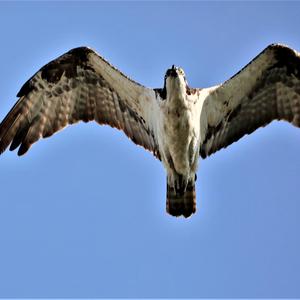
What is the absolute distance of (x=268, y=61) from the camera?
414 inches

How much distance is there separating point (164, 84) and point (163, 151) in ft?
3.89

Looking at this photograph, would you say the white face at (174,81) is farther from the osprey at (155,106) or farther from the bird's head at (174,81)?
the osprey at (155,106)

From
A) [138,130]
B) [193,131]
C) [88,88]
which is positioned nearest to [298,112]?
[193,131]

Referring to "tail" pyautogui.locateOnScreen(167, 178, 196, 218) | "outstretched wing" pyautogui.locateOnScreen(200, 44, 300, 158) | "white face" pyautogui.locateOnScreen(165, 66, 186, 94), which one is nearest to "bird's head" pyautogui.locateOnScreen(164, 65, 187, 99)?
"white face" pyautogui.locateOnScreen(165, 66, 186, 94)

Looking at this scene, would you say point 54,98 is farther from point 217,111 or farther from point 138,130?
point 217,111

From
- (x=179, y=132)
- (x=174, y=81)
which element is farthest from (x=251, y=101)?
(x=174, y=81)

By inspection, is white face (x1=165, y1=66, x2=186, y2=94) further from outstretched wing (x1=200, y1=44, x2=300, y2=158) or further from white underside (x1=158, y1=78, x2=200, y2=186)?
outstretched wing (x1=200, y1=44, x2=300, y2=158)

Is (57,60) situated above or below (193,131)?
above

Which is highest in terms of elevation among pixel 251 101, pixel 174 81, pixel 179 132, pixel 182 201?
pixel 251 101

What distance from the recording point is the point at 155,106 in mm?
10438

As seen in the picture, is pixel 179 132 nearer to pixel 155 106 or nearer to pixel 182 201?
pixel 155 106

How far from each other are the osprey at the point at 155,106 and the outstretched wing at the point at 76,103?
18 millimetres

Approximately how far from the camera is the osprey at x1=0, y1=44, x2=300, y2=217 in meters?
10.5

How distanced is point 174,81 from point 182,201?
2.18m
